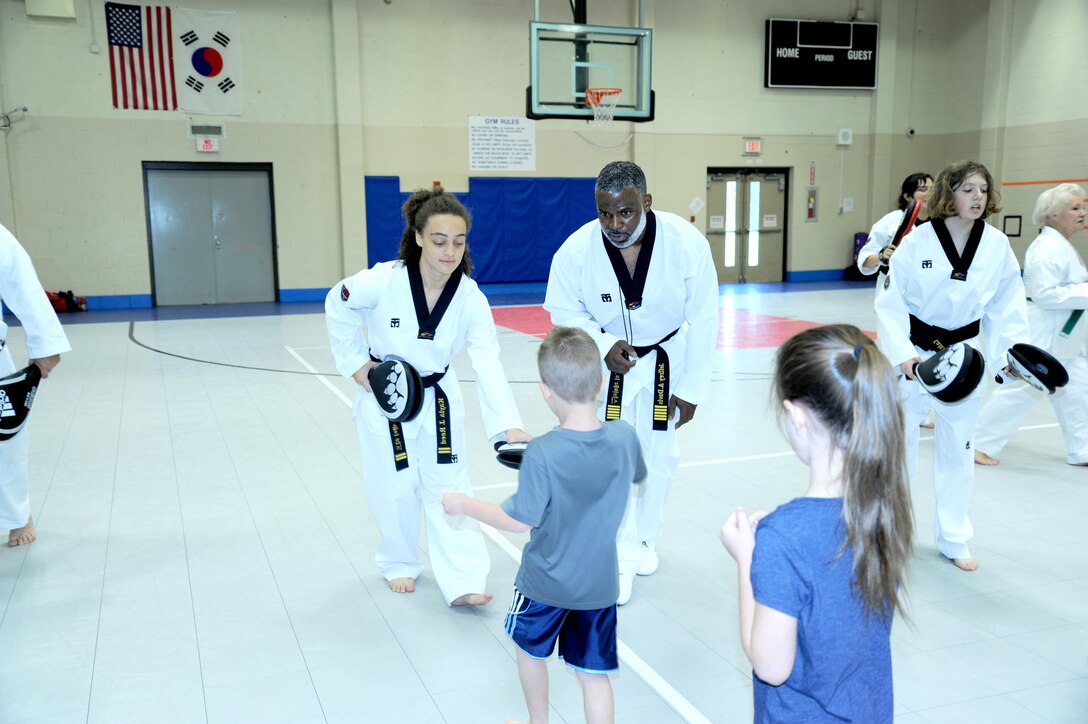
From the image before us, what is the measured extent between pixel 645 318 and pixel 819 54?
15719 mm

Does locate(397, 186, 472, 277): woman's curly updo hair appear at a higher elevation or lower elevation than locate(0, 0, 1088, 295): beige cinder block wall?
lower

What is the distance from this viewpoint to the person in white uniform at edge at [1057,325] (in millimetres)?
4898

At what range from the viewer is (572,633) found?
2227 mm

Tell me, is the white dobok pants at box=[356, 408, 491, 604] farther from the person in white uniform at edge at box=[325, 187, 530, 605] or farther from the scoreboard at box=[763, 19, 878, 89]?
the scoreboard at box=[763, 19, 878, 89]

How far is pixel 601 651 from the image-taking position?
86.8 inches

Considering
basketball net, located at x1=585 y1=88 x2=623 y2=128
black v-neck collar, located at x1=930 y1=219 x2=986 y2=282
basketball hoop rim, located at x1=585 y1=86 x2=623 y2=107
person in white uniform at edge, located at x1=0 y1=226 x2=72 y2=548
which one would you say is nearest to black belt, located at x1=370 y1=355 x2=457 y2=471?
person in white uniform at edge, located at x1=0 y1=226 x2=72 y2=548

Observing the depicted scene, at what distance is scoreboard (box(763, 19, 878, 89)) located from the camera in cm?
1672

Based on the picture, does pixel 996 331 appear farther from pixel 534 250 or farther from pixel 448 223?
pixel 534 250

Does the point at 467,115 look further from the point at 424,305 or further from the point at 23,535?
the point at 424,305

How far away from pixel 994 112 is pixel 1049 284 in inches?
533

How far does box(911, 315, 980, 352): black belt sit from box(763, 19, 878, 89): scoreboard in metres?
14.4

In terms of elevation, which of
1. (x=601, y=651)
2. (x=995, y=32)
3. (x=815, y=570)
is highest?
(x=995, y=32)

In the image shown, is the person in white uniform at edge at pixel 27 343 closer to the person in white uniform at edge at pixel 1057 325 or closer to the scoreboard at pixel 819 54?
the person in white uniform at edge at pixel 1057 325

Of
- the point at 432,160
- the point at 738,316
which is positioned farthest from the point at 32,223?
the point at 738,316
